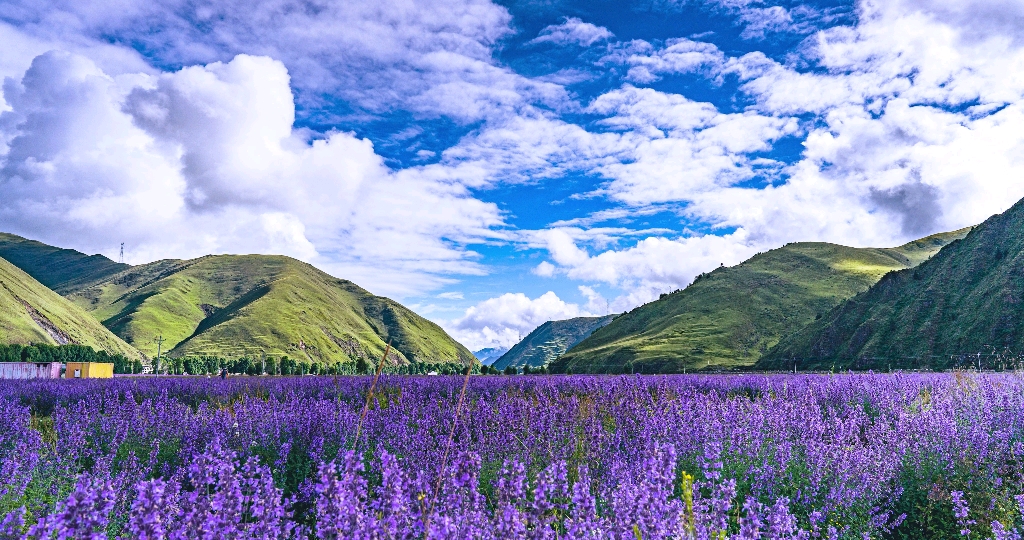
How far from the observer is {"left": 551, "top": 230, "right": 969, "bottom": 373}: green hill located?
A: 68.9 metres

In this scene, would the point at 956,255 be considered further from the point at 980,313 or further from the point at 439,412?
the point at 439,412

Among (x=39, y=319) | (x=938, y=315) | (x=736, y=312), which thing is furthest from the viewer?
(x=39, y=319)

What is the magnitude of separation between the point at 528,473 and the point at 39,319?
13616cm

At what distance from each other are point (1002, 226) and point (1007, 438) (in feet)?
163

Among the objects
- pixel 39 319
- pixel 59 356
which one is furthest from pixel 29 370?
pixel 39 319

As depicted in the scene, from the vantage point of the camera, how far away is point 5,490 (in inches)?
243

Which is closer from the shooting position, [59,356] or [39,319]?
[59,356]

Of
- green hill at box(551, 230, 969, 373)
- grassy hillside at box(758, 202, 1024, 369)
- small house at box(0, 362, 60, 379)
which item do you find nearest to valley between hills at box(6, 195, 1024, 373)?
grassy hillside at box(758, 202, 1024, 369)

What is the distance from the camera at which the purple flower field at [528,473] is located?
11.0 feet

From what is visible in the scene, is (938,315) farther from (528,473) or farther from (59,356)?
(59,356)

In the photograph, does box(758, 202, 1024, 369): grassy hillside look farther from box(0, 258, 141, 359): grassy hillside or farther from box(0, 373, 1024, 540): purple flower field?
box(0, 258, 141, 359): grassy hillside

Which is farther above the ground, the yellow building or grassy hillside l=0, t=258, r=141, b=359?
grassy hillside l=0, t=258, r=141, b=359

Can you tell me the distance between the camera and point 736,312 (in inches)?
3127

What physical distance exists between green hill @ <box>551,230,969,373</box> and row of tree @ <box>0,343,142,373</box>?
57393mm
